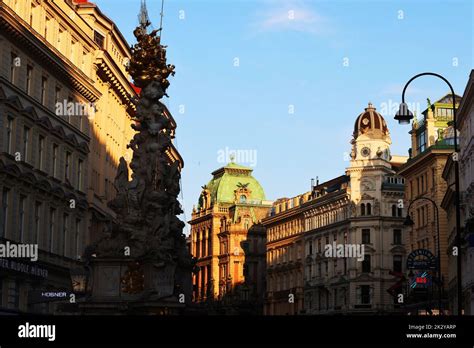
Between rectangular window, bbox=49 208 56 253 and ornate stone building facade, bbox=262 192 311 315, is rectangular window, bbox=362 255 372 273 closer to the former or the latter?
ornate stone building facade, bbox=262 192 311 315

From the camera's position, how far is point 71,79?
67.6m

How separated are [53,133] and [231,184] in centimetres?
12356

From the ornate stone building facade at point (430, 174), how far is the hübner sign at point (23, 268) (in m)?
43.9

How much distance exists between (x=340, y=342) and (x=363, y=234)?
104439 mm

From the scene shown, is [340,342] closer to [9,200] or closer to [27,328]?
[27,328]

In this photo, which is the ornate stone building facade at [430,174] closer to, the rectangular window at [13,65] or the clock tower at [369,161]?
the clock tower at [369,161]

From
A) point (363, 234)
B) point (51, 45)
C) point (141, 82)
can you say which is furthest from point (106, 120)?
point (363, 234)

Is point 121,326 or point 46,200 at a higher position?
point 46,200

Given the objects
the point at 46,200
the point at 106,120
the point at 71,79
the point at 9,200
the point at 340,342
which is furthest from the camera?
the point at 106,120

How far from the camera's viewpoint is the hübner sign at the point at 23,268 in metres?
54.3

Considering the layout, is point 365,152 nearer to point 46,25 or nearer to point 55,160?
point 55,160

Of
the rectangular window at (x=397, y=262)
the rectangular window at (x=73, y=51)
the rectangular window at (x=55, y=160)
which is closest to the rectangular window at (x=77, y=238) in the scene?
the rectangular window at (x=55, y=160)

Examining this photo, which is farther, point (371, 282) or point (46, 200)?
point (371, 282)

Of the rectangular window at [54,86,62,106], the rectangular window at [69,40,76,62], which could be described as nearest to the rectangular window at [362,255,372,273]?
the rectangular window at [69,40,76,62]
